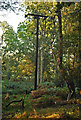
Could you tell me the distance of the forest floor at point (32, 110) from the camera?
3.08 metres

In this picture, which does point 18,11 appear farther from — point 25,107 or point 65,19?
point 25,107

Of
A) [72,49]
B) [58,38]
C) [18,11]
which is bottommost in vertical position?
[72,49]

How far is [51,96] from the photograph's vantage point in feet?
10.9

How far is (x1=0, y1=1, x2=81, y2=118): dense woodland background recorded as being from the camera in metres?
3.26

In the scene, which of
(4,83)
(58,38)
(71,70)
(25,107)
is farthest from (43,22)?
(25,107)

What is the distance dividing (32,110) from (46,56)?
4.34 ft

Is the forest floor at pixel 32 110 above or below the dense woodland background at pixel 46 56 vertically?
below

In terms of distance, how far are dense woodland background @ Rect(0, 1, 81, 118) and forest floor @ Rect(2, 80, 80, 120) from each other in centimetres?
2

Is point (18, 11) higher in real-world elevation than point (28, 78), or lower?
higher

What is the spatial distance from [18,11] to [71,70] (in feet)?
6.60

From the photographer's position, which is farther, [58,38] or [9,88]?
[58,38]

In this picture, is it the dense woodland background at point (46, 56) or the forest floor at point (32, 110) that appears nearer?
the forest floor at point (32, 110)

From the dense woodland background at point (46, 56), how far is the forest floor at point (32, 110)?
0.07 feet

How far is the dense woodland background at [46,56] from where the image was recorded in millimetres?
3260
